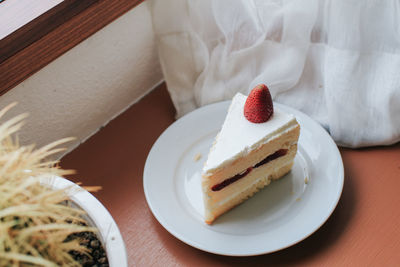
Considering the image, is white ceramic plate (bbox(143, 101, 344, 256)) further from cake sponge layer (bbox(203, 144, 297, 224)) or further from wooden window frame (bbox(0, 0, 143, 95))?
wooden window frame (bbox(0, 0, 143, 95))

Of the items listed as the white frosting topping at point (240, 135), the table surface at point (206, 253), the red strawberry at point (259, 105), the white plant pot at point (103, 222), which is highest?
the white plant pot at point (103, 222)

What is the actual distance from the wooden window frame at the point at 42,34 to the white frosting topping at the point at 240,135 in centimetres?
29

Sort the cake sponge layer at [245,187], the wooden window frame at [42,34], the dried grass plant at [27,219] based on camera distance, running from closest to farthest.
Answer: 1. the dried grass plant at [27,219]
2. the wooden window frame at [42,34]
3. the cake sponge layer at [245,187]

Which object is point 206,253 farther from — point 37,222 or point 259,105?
point 37,222

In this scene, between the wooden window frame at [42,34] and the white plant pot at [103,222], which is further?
the wooden window frame at [42,34]

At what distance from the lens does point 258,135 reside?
726mm

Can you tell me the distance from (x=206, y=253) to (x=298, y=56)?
41 centimetres

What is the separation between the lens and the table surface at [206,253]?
0.70 m

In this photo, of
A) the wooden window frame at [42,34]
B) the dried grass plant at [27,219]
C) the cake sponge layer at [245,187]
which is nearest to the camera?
the dried grass plant at [27,219]

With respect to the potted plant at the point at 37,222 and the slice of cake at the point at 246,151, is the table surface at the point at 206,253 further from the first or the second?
the potted plant at the point at 37,222

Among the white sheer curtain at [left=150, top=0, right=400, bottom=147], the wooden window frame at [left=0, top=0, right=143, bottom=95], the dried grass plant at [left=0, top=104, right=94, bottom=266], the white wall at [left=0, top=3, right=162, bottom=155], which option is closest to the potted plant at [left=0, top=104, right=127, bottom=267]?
the dried grass plant at [left=0, top=104, right=94, bottom=266]

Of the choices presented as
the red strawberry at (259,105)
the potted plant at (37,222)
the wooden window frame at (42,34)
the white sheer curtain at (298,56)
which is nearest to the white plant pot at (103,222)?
the potted plant at (37,222)

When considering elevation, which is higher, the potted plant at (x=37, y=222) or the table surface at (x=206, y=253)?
the potted plant at (x=37, y=222)

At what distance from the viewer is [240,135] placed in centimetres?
73
